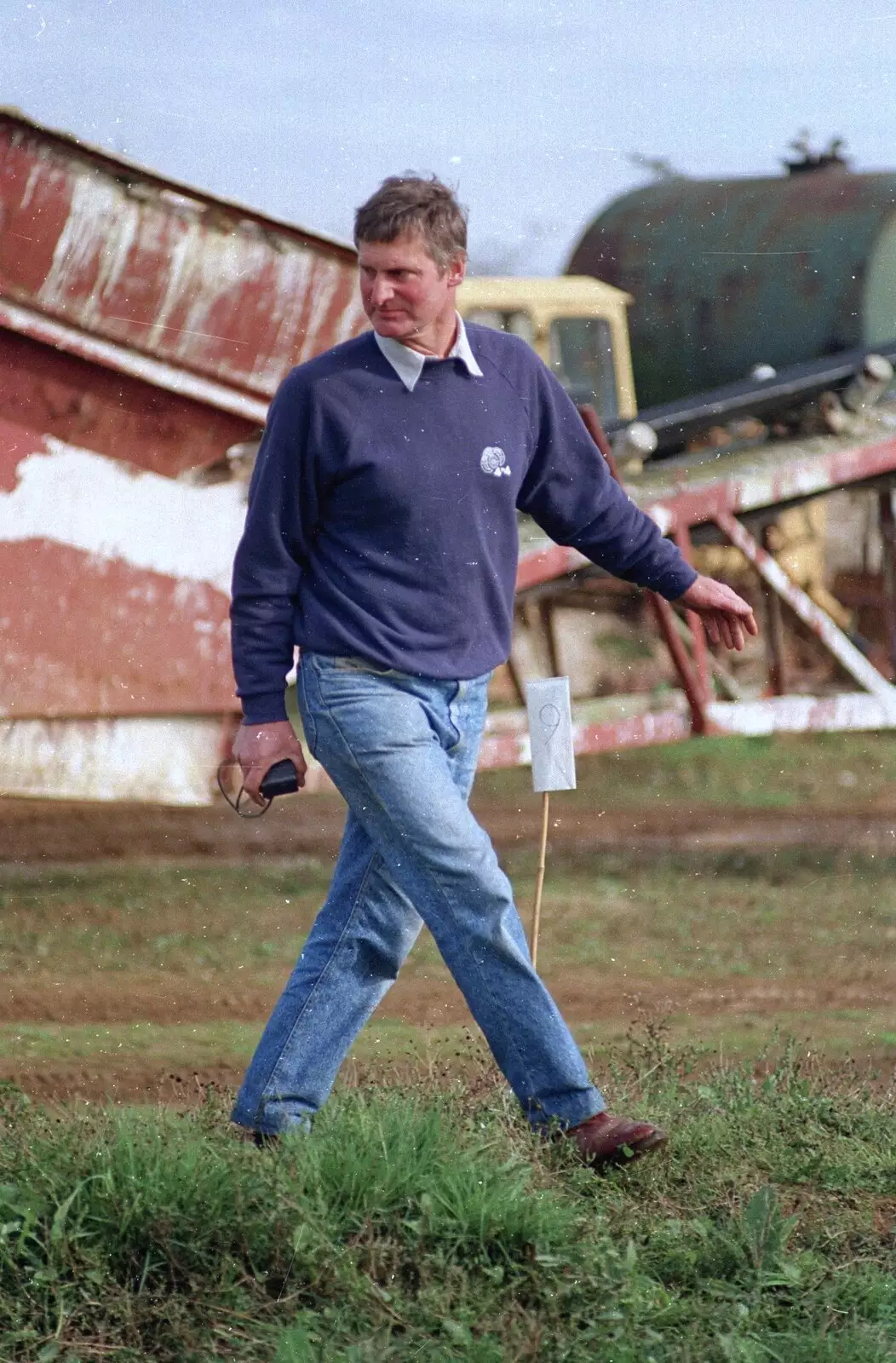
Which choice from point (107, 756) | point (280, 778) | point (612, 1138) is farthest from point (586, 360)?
point (612, 1138)

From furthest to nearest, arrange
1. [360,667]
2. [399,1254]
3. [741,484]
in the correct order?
1. [741,484]
2. [360,667]
3. [399,1254]

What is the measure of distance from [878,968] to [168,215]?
3238mm

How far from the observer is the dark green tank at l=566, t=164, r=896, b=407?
8.34 m

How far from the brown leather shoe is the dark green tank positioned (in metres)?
5.96

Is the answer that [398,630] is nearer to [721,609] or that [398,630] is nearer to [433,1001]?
[721,609]

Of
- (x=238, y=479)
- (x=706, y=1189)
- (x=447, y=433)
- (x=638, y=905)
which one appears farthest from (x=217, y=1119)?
(x=638, y=905)

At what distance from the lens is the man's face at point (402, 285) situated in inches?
113

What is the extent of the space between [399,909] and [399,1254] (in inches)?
24.9

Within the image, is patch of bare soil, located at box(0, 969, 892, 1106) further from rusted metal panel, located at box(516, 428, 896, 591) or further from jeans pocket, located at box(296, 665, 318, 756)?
jeans pocket, located at box(296, 665, 318, 756)

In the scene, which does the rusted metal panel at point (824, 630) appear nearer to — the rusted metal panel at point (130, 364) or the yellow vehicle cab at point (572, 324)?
the yellow vehicle cab at point (572, 324)

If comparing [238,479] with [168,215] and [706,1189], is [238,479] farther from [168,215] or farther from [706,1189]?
[706,1189]

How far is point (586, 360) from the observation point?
7980mm

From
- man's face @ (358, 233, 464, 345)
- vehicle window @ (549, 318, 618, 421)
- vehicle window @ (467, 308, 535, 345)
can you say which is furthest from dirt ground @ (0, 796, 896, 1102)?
→ vehicle window @ (467, 308, 535, 345)

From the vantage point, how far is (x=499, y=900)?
118 inches
